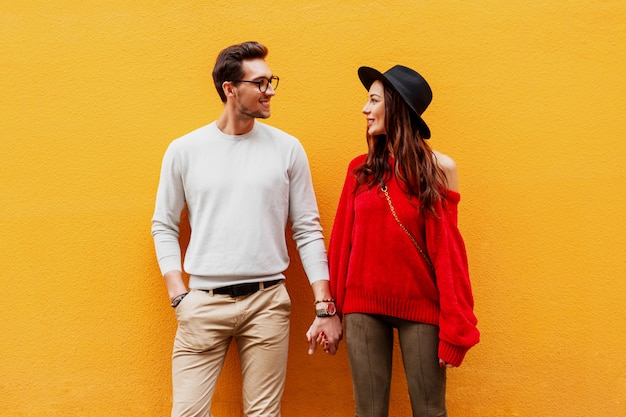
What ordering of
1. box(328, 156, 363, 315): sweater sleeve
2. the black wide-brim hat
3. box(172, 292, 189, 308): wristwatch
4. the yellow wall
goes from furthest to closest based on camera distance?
the yellow wall
box(172, 292, 189, 308): wristwatch
box(328, 156, 363, 315): sweater sleeve
the black wide-brim hat

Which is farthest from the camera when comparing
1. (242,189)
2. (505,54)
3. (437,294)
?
(505,54)

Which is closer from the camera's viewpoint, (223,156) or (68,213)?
(223,156)

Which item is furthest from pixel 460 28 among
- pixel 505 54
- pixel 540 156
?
pixel 540 156

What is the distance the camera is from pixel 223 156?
320 centimetres

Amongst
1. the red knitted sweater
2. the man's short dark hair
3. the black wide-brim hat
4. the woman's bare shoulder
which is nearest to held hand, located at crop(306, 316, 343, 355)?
the red knitted sweater

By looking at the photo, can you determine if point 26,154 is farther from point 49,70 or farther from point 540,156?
point 540,156

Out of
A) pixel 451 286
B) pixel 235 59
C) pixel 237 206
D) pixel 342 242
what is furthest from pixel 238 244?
pixel 451 286

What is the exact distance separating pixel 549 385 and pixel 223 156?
6.54 ft

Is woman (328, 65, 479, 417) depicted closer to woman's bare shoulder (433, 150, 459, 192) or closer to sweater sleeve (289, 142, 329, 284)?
woman's bare shoulder (433, 150, 459, 192)

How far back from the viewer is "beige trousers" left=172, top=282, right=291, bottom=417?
10.4 feet

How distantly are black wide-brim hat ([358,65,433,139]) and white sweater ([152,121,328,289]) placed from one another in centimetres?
56

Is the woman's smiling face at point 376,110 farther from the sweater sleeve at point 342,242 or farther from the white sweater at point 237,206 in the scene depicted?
the white sweater at point 237,206

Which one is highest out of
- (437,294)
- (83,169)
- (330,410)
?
(83,169)

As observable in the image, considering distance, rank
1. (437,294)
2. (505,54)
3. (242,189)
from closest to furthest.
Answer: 1. (437,294)
2. (242,189)
3. (505,54)
